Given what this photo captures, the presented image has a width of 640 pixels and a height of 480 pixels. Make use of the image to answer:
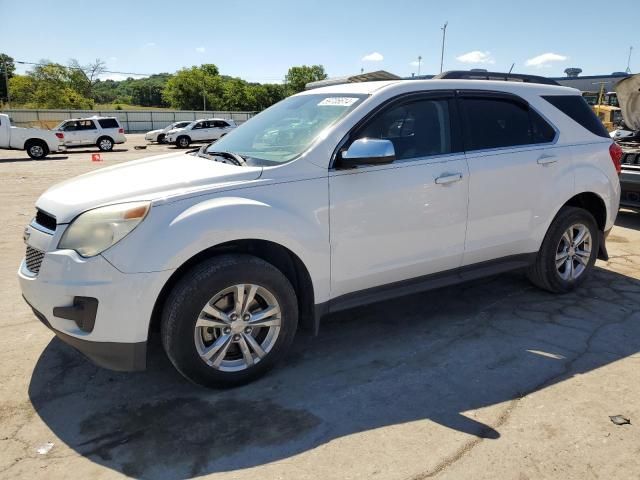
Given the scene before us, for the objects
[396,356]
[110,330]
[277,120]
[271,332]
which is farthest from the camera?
[277,120]

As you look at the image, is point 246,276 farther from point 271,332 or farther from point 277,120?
point 277,120

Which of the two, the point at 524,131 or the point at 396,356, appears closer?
the point at 396,356

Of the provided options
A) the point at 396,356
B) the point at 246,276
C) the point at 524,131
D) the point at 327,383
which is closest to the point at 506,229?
the point at 524,131

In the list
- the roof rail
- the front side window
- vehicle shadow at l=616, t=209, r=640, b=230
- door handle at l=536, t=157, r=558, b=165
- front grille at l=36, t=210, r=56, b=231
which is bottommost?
vehicle shadow at l=616, t=209, r=640, b=230

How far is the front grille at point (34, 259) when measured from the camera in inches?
116

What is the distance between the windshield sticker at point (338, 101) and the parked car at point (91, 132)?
2598 centimetres

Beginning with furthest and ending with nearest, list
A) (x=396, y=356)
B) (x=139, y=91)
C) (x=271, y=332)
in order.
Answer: (x=139, y=91), (x=396, y=356), (x=271, y=332)

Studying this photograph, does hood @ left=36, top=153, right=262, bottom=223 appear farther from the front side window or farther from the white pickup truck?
the white pickup truck

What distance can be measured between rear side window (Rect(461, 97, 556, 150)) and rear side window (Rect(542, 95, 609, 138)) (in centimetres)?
28

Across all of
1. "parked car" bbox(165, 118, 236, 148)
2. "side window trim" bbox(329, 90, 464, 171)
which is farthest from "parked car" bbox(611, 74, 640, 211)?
"parked car" bbox(165, 118, 236, 148)

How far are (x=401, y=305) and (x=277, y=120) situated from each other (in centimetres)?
192

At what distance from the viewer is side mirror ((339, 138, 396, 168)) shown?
3.15m

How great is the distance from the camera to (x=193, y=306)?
2.85 meters

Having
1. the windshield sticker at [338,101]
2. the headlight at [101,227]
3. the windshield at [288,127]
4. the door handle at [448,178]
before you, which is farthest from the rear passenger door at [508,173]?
the headlight at [101,227]
